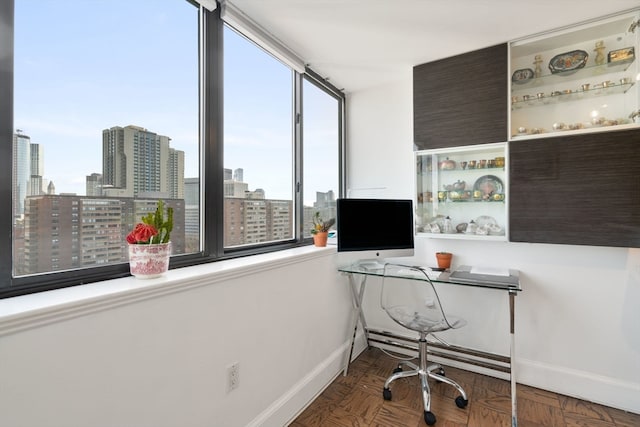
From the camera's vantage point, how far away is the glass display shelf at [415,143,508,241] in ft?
7.22

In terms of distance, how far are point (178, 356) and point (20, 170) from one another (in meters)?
0.90

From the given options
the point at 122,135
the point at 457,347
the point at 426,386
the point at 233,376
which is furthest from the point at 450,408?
the point at 122,135

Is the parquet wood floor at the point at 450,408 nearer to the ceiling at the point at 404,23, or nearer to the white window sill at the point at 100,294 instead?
the white window sill at the point at 100,294

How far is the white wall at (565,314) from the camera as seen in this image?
1.88 m

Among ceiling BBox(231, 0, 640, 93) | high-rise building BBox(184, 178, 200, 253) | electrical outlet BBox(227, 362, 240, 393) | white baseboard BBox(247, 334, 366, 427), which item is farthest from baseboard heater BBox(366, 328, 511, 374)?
ceiling BBox(231, 0, 640, 93)

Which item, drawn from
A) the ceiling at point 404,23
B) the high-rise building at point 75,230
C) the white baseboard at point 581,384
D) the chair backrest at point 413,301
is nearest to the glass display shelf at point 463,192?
the chair backrest at point 413,301

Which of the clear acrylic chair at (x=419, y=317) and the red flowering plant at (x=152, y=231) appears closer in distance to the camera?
the red flowering plant at (x=152, y=231)


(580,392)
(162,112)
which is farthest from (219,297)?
(580,392)

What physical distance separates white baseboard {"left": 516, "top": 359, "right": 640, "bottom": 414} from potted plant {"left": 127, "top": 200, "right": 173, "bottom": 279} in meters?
2.51

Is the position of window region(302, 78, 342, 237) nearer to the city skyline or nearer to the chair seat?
the city skyline

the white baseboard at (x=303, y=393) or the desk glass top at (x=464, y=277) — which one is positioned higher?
the desk glass top at (x=464, y=277)

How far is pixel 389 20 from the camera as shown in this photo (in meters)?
1.84

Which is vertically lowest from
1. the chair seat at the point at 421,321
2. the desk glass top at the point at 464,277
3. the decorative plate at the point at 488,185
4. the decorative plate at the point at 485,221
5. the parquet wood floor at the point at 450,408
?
the parquet wood floor at the point at 450,408

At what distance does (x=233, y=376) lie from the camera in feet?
4.78
